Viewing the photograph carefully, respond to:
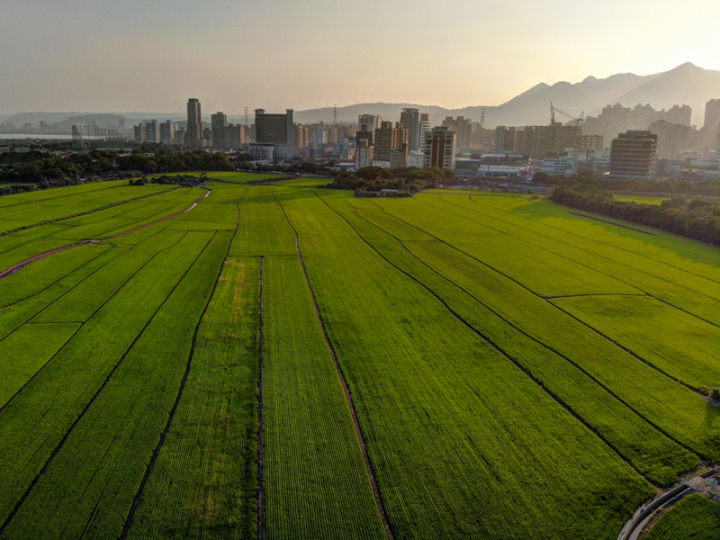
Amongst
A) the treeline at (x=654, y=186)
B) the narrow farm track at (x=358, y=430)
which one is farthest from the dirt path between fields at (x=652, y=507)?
the treeline at (x=654, y=186)

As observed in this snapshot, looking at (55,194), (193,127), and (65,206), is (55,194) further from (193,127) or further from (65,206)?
(193,127)

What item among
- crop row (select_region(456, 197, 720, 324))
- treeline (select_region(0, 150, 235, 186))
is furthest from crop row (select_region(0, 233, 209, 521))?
treeline (select_region(0, 150, 235, 186))

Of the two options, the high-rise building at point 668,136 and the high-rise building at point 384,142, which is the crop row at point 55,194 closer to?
the high-rise building at point 384,142

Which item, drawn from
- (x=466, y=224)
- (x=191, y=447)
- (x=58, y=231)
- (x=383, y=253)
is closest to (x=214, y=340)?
(x=191, y=447)

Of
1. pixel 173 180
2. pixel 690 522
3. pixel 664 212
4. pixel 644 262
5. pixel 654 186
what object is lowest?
pixel 690 522

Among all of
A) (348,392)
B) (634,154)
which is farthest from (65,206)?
(634,154)
